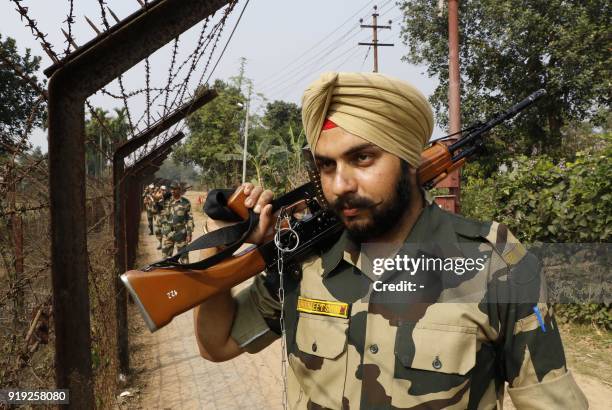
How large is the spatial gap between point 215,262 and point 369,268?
0.47 m

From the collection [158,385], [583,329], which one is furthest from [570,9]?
[158,385]

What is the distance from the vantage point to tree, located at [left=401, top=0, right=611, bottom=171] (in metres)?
12.6

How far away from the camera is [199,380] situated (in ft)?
15.4

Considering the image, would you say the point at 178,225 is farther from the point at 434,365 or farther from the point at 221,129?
the point at 221,129

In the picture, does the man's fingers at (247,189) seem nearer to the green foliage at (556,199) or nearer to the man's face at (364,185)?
the man's face at (364,185)

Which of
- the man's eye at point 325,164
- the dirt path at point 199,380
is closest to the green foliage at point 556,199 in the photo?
the dirt path at point 199,380

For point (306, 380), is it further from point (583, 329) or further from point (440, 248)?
point (583, 329)

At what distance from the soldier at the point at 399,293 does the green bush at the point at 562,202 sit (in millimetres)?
4590

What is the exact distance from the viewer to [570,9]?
12.7 metres

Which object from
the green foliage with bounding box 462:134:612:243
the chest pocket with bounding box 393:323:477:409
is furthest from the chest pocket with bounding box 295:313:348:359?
the green foliage with bounding box 462:134:612:243

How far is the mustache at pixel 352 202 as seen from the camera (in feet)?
4.25

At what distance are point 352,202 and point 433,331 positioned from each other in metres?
0.40

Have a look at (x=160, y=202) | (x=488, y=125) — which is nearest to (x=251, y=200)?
(x=488, y=125)

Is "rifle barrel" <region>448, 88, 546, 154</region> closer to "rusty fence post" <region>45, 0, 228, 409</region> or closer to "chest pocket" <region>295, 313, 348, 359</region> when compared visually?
"chest pocket" <region>295, 313, 348, 359</region>
